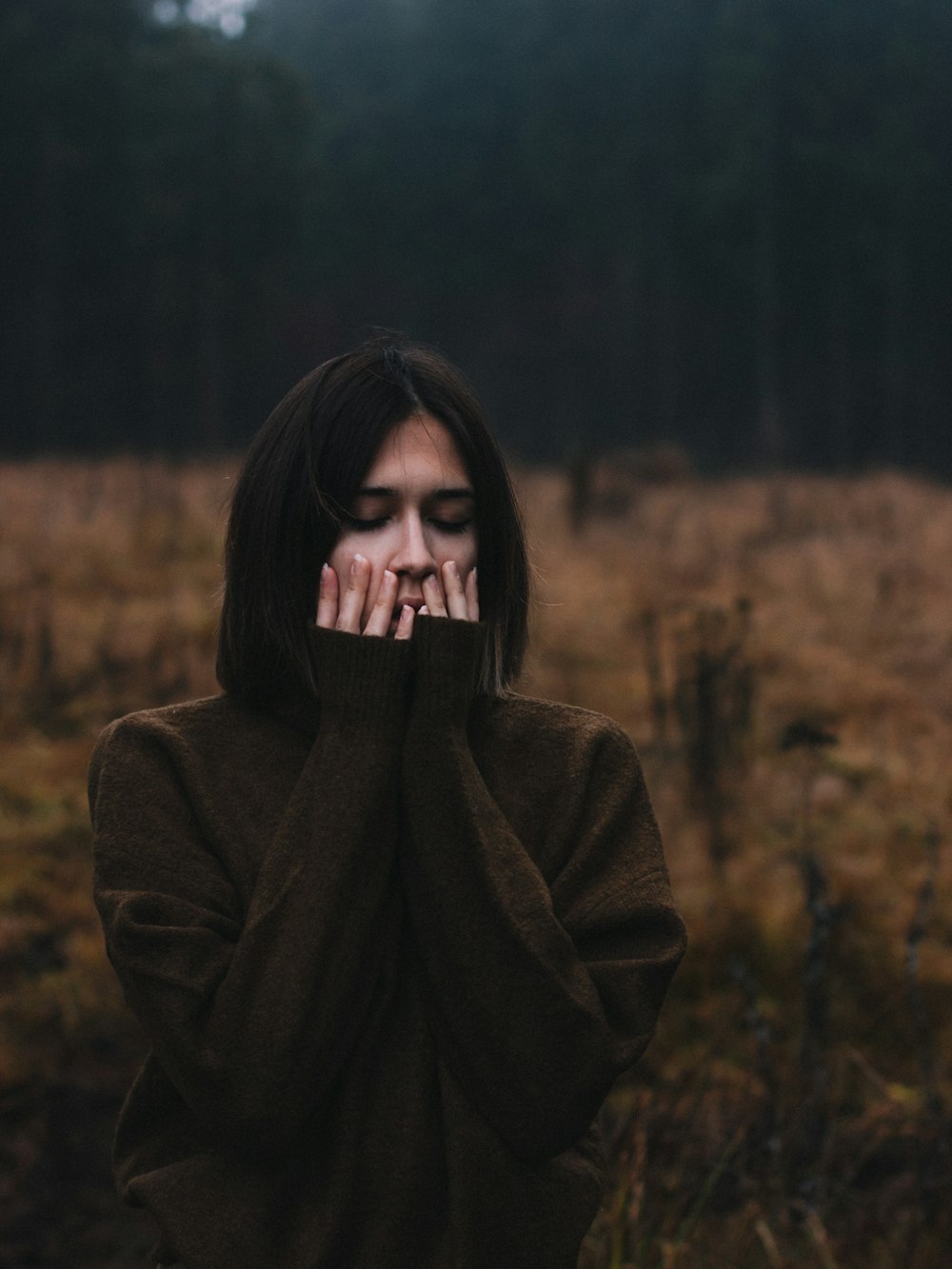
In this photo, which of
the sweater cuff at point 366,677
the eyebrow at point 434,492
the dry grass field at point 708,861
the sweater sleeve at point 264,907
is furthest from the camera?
the dry grass field at point 708,861

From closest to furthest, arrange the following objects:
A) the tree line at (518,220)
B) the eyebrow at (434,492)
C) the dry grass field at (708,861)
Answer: the eyebrow at (434,492)
the dry grass field at (708,861)
the tree line at (518,220)

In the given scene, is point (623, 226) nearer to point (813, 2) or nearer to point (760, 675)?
point (813, 2)

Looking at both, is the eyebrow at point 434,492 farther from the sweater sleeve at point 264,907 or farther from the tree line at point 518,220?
the tree line at point 518,220

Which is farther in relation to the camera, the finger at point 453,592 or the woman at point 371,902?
the finger at point 453,592

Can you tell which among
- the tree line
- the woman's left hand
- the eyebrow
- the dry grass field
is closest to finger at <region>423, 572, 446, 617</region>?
the woman's left hand

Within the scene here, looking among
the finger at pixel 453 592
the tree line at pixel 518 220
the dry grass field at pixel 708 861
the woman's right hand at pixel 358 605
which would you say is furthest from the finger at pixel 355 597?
the tree line at pixel 518 220

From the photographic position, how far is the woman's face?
1.56 meters

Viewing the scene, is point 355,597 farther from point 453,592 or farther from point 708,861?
point 708,861

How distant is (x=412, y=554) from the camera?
60.9 inches

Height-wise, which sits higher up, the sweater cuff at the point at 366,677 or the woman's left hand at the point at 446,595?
the woman's left hand at the point at 446,595

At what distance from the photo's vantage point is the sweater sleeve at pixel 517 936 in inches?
53.9

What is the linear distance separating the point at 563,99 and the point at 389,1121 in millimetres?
31462

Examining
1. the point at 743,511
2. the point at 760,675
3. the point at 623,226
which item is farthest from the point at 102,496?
the point at 623,226

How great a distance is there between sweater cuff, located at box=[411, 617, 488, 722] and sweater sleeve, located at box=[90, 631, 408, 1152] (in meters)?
0.03
